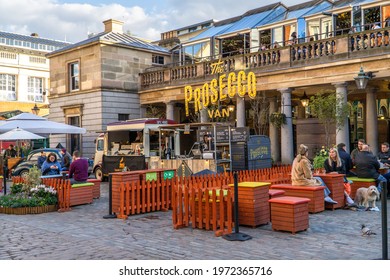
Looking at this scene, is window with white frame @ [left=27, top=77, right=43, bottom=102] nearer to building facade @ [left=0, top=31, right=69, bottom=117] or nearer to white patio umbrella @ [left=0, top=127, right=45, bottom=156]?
building facade @ [left=0, top=31, right=69, bottom=117]

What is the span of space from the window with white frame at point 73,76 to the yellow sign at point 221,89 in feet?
29.3

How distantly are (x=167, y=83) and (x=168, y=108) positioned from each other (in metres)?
1.58

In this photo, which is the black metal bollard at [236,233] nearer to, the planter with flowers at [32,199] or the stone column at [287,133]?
the planter with flowers at [32,199]

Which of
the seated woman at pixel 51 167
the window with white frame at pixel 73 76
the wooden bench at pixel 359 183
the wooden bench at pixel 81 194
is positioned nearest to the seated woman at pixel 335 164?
the wooden bench at pixel 359 183

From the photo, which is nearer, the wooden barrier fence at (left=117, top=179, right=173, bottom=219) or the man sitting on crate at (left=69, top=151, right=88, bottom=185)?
the wooden barrier fence at (left=117, top=179, right=173, bottom=219)

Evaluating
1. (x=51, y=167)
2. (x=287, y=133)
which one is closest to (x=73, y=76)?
(x=287, y=133)

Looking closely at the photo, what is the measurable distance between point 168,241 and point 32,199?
5786mm

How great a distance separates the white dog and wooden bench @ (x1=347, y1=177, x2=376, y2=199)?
0.98m

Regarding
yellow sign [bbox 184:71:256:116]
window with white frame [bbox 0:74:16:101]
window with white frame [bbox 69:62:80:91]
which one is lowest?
yellow sign [bbox 184:71:256:116]

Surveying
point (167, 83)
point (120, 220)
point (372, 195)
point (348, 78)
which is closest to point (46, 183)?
point (120, 220)

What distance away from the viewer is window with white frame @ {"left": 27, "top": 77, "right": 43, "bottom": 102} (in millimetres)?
53219

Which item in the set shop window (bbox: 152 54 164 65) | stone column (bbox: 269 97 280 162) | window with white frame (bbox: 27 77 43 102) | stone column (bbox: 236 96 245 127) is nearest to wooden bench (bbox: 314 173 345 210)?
stone column (bbox: 236 96 245 127)

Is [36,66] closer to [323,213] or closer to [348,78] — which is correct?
[348,78]

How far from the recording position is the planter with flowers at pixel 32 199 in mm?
12157
